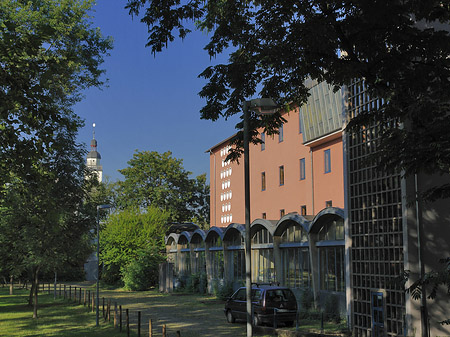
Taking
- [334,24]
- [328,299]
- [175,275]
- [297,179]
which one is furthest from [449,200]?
[175,275]

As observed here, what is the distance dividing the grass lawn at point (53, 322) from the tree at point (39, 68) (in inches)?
317

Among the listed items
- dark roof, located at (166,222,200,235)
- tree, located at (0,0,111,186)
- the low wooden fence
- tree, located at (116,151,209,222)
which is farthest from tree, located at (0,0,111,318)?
tree, located at (116,151,209,222)

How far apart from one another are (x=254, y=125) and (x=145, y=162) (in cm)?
Result: 5391

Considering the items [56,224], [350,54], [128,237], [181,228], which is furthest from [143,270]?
[350,54]

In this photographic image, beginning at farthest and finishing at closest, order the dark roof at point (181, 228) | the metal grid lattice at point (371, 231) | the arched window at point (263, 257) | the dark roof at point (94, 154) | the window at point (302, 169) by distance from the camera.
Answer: the dark roof at point (94, 154) → the dark roof at point (181, 228) → the window at point (302, 169) → the arched window at point (263, 257) → the metal grid lattice at point (371, 231)

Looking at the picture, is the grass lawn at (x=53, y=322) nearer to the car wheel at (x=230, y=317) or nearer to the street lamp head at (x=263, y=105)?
the car wheel at (x=230, y=317)

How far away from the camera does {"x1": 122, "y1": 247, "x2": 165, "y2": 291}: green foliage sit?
46906mm

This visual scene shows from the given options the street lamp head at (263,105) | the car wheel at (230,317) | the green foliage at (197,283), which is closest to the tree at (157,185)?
the green foliage at (197,283)

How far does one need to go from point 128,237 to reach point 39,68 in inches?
1591

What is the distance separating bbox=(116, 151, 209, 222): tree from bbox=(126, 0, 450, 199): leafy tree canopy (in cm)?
5321

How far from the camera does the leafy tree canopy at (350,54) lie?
31.5ft

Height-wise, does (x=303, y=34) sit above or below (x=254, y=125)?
above

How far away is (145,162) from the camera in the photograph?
6794 centimetres

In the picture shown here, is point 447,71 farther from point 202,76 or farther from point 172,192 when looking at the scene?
point 172,192
